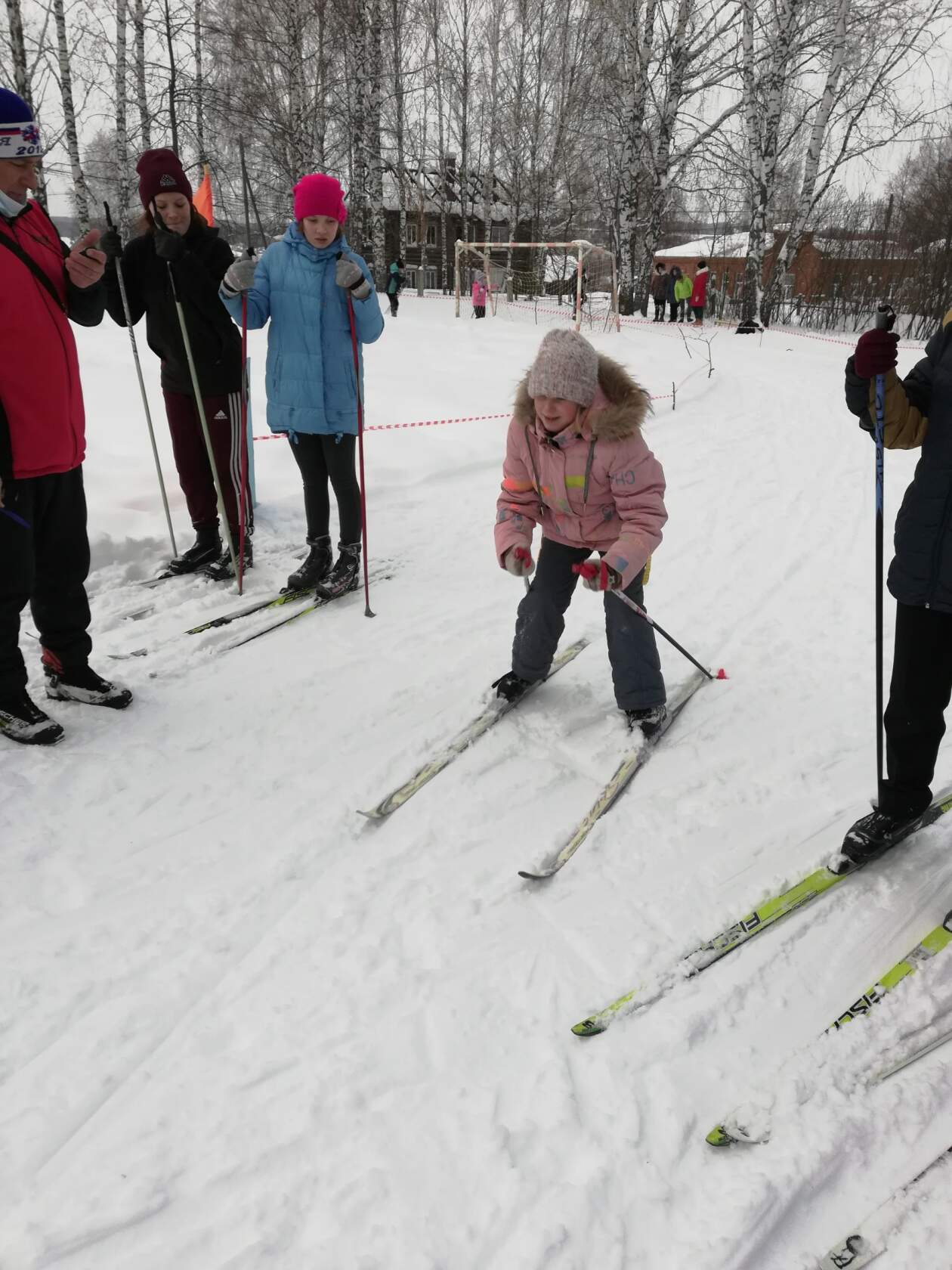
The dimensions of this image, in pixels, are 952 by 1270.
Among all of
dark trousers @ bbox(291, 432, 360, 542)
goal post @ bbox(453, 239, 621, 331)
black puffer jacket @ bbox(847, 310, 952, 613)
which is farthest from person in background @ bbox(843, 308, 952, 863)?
goal post @ bbox(453, 239, 621, 331)

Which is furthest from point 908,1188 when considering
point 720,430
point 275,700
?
point 720,430

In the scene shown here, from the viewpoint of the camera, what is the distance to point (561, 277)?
23234mm

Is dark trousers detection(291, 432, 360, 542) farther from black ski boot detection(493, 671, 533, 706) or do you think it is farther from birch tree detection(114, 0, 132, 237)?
birch tree detection(114, 0, 132, 237)

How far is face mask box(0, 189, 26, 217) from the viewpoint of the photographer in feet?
7.95

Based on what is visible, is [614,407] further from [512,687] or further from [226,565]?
[226,565]

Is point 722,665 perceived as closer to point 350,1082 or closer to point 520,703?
point 520,703

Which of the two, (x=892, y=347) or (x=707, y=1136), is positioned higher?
(x=892, y=347)

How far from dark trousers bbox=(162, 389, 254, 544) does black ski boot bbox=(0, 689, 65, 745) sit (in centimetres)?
168

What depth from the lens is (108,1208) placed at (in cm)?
148

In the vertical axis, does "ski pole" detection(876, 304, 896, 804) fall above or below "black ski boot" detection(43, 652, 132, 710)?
above

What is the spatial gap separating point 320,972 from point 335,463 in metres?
2.70

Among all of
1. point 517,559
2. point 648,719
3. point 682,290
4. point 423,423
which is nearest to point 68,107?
point 423,423

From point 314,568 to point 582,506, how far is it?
1.93 metres

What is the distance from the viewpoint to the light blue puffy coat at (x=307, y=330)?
12.1 ft
